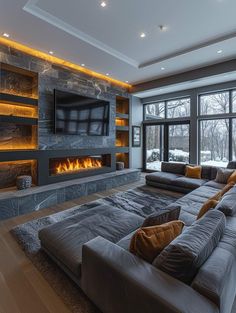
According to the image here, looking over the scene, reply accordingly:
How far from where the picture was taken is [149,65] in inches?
207

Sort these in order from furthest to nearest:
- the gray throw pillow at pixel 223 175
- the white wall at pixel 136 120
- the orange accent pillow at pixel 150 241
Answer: the white wall at pixel 136 120 → the gray throw pillow at pixel 223 175 → the orange accent pillow at pixel 150 241

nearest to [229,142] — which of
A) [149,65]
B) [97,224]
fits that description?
[149,65]

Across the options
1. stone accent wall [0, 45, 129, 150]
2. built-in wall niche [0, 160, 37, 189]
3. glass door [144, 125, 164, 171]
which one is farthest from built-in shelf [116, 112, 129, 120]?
built-in wall niche [0, 160, 37, 189]

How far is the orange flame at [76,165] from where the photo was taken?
528 cm

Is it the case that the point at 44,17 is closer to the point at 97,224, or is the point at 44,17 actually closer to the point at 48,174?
the point at 48,174

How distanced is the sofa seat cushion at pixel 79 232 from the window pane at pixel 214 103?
5227mm

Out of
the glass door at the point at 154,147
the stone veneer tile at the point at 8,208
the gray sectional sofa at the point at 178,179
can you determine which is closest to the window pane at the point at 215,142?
the gray sectional sofa at the point at 178,179

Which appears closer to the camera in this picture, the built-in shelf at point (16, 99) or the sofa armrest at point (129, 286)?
the sofa armrest at point (129, 286)

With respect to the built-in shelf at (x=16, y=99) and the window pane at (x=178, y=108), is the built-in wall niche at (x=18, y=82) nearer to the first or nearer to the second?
the built-in shelf at (x=16, y=99)

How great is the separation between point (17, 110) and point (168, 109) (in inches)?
210

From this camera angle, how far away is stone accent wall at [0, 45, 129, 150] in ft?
13.8

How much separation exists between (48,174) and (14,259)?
249cm

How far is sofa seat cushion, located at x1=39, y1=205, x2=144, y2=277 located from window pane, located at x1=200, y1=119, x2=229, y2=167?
493cm

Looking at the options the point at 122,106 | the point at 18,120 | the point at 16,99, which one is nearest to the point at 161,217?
the point at 18,120
